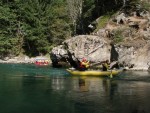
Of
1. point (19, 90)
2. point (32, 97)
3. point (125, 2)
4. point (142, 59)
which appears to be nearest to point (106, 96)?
point (32, 97)

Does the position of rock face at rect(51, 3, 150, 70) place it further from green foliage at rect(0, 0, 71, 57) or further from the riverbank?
green foliage at rect(0, 0, 71, 57)

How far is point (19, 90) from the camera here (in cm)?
3622

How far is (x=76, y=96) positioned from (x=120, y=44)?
1244 inches

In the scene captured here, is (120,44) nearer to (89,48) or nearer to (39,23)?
(89,48)

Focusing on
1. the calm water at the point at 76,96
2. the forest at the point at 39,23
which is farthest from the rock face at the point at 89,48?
the forest at the point at 39,23

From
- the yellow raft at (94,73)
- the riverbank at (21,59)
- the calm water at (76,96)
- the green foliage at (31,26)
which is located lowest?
the calm water at (76,96)

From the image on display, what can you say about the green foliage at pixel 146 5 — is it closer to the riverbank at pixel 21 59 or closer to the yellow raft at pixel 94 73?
the yellow raft at pixel 94 73

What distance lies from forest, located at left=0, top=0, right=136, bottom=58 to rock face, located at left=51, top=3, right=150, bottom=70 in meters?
19.7

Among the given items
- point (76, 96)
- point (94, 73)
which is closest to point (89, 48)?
point (94, 73)

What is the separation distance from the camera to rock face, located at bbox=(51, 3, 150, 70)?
6172 cm

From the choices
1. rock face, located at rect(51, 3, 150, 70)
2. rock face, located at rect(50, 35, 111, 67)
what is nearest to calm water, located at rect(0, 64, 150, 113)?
rock face, located at rect(51, 3, 150, 70)

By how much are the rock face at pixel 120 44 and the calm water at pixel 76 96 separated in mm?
15979

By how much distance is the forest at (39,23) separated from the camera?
88.2m

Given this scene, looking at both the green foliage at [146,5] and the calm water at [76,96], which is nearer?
the calm water at [76,96]
